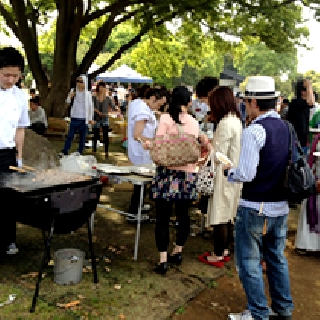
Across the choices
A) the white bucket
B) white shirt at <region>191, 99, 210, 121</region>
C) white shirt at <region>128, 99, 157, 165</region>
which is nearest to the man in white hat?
the white bucket

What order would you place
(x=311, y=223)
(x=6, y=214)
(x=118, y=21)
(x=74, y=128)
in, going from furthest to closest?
(x=118, y=21), (x=74, y=128), (x=311, y=223), (x=6, y=214)

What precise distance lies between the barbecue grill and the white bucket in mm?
245

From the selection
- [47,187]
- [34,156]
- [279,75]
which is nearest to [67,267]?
[47,187]

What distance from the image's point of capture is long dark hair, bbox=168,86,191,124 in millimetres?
4234

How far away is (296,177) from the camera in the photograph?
10.3ft

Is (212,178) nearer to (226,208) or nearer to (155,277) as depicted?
(226,208)

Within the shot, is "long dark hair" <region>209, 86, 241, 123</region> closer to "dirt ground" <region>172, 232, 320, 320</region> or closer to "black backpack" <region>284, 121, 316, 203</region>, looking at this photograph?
"black backpack" <region>284, 121, 316, 203</region>

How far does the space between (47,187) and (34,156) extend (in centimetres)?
457

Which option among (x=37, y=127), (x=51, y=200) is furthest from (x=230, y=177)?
(x=37, y=127)

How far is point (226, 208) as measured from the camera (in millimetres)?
4703

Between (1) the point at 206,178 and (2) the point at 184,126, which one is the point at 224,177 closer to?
(1) the point at 206,178

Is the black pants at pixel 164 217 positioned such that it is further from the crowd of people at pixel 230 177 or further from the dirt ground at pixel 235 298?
the dirt ground at pixel 235 298

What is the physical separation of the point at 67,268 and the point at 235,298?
173 cm

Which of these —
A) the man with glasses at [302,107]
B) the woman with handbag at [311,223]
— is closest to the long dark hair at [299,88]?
the man with glasses at [302,107]
